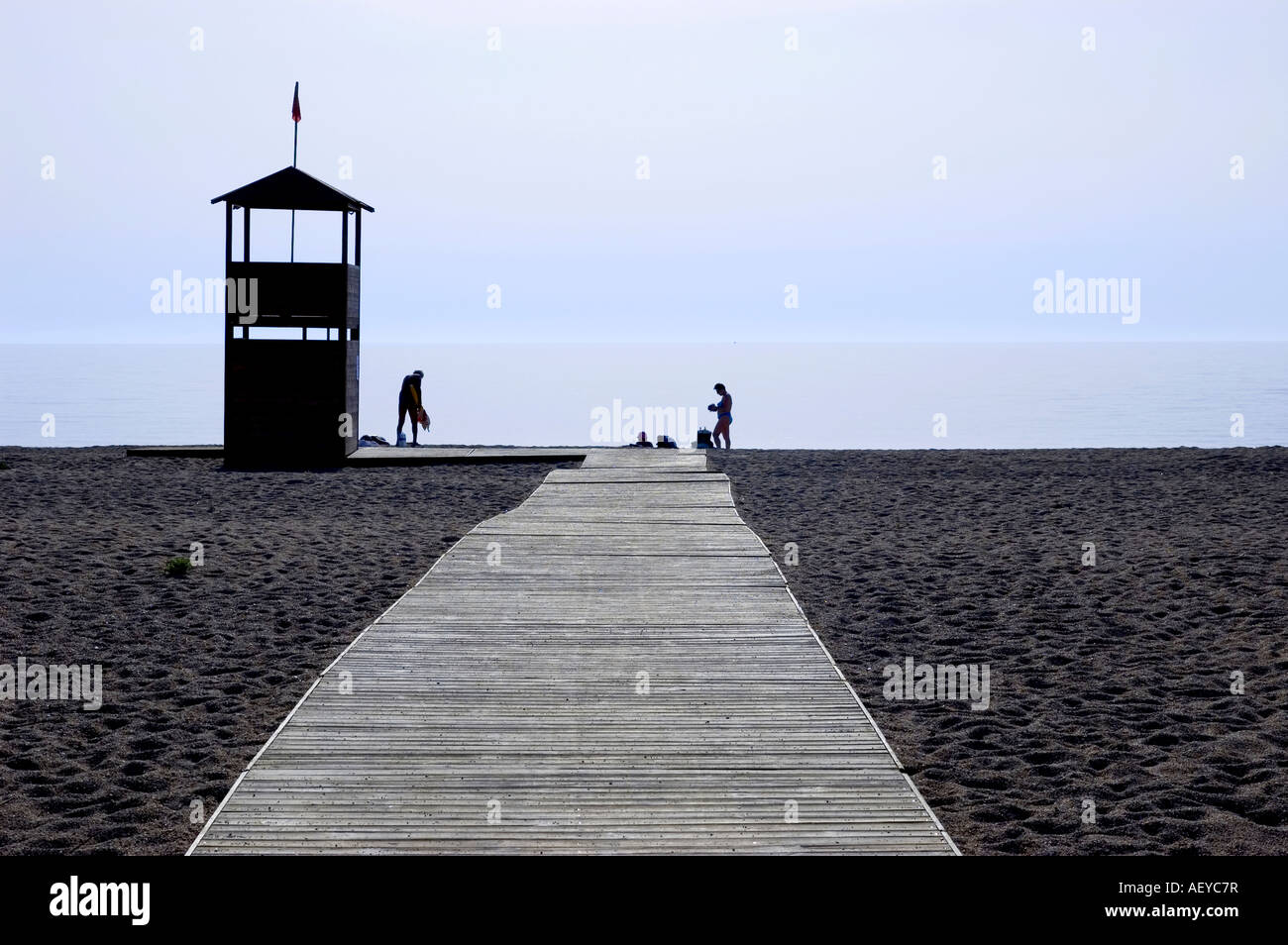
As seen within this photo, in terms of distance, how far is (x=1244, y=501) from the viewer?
17797 mm

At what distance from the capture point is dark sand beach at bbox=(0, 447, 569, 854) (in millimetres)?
6435

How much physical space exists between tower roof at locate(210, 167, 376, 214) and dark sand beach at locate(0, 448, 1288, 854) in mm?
5335

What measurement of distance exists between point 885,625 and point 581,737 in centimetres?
414

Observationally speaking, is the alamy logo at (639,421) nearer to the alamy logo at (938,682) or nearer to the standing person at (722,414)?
the standing person at (722,414)

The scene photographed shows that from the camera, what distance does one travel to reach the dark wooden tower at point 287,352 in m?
22.9

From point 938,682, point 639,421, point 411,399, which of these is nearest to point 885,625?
point 938,682

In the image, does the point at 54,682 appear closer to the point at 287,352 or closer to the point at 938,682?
the point at 938,682

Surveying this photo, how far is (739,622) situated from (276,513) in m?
8.94

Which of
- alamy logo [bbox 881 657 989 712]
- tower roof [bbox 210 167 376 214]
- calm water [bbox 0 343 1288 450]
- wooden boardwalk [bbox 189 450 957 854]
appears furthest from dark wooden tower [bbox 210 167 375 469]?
calm water [bbox 0 343 1288 450]
